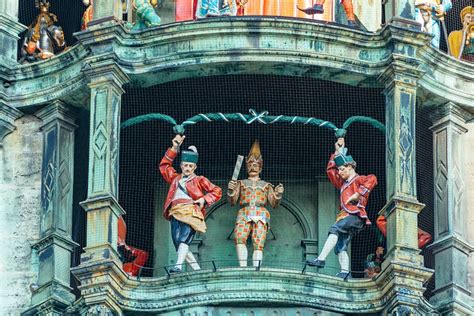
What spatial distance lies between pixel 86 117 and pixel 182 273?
12.3 feet

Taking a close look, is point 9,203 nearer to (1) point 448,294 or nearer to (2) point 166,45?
(2) point 166,45

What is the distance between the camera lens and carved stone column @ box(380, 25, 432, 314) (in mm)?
40656

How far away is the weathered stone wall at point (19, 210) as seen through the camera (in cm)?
4234

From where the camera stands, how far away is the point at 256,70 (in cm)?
4231

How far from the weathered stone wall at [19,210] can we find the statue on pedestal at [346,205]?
14.4 feet

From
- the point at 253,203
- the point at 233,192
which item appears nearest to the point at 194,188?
the point at 233,192

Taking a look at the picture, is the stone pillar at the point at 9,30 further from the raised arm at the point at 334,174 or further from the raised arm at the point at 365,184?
the raised arm at the point at 365,184

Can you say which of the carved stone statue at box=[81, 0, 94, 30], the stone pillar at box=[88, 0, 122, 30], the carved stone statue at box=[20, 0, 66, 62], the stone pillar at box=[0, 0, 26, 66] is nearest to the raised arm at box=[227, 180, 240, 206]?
the stone pillar at box=[88, 0, 122, 30]

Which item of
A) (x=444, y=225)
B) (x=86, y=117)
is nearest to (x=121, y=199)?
(x=86, y=117)

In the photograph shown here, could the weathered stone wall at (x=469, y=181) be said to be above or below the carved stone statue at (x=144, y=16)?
below

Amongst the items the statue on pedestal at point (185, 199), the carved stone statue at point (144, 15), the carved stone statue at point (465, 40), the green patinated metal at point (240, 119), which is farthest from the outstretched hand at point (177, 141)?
the carved stone statue at point (465, 40)

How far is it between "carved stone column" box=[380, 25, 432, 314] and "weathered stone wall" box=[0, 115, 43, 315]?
217 inches

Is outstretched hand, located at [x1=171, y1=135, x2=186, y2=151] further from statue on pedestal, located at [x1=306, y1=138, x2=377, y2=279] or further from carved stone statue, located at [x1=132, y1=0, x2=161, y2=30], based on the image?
statue on pedestal, located at [x1=306, y1=138, x2=377, y2=279]

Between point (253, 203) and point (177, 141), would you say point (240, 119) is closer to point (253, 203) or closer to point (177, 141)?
point (177, 141)
